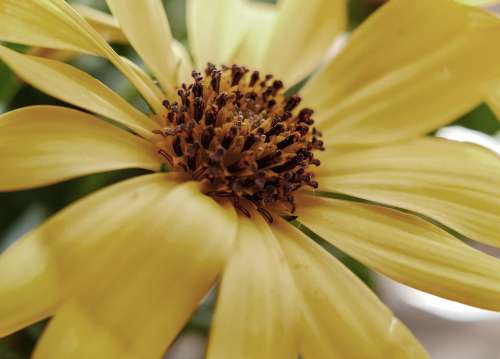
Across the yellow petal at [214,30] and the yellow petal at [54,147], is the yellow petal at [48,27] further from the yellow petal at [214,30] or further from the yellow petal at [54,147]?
the yellow petal at [214,30]

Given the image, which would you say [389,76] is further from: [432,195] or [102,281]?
[102,281]

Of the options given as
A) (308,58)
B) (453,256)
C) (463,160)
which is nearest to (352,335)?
(453,256)

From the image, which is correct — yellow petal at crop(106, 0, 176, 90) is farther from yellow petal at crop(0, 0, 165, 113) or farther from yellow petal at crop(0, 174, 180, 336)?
yellow petal at crop(0, 174, 180, 336)

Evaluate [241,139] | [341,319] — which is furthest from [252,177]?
[341,319]

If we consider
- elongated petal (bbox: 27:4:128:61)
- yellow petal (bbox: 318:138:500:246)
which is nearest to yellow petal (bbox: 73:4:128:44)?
elongated petal (bbox: 27:4:128:61)

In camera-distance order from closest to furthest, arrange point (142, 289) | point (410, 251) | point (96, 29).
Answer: point (142, 289)
point (410, 251)
point (96, 29)

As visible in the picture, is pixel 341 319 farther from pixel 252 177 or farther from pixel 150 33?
pixel 150 33
